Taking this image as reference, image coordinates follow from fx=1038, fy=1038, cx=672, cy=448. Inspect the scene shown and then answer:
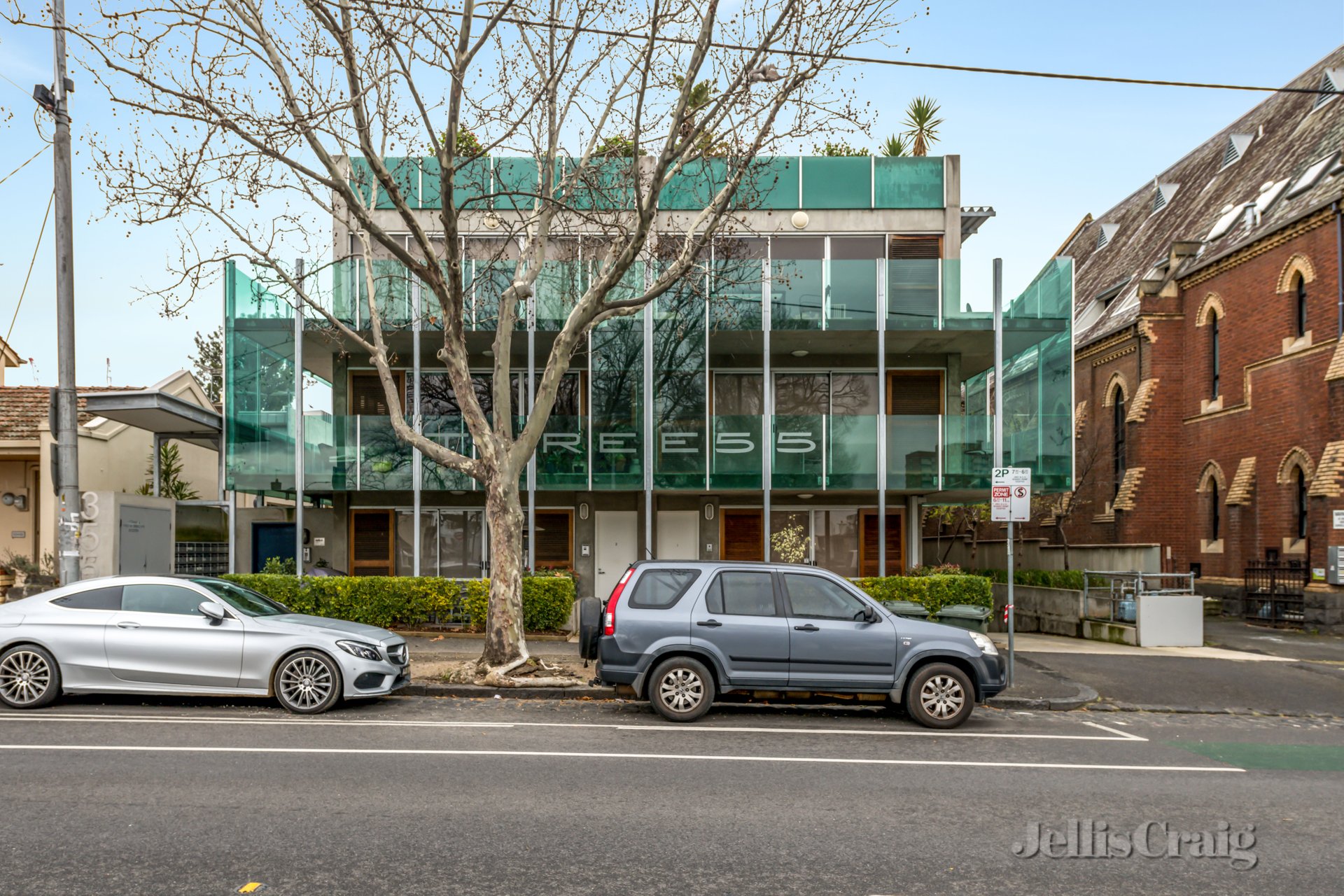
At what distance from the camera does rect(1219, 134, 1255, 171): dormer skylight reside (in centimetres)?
3488

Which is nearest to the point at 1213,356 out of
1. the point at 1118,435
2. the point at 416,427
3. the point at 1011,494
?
the point at 1118,435

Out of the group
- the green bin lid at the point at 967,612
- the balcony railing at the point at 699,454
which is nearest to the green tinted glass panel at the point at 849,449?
the balcony railing at the point at 699,454

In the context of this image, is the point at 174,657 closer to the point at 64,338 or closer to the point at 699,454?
the point at 64,338

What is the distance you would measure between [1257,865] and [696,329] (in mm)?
14274

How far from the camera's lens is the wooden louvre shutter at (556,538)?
21812mm

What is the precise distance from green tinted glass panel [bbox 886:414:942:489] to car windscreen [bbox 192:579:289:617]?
1101 centimetres

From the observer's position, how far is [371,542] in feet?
71.6

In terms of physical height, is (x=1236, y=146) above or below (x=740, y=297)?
above

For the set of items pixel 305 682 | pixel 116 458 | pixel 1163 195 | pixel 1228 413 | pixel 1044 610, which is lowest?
pixel 1044 610

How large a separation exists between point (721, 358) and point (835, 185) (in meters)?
4.26

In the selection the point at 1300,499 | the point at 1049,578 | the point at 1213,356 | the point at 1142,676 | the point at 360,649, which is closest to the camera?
the point at 360,649

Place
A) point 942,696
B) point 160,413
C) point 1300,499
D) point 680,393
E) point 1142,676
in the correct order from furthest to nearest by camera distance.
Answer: point 1300,499 → point 680,393 → point 160,413 → point 1142,676 → point 942,696

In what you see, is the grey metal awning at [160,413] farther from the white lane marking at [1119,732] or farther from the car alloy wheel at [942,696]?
the white lane marking at [1119,732]

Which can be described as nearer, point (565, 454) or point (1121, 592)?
point (565, 454)
